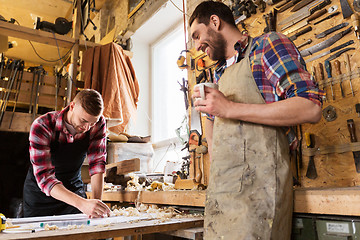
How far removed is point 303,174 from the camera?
1.73 meters

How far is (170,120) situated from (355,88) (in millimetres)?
3225

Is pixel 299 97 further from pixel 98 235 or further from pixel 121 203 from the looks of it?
pixel 121 203

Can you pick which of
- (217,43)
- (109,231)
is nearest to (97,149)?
(109,231)

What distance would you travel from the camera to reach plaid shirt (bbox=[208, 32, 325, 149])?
1.03 metres

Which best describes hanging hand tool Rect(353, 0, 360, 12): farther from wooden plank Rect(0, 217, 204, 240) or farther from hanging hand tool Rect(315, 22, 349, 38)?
wooden plank Rect(0, 217, 204, 240)

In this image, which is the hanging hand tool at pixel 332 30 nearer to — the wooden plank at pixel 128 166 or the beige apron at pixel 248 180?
the beige apron at pixel 248 180

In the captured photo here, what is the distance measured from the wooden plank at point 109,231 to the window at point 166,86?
303 cm

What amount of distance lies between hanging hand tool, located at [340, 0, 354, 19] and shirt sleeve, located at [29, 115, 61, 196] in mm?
2083

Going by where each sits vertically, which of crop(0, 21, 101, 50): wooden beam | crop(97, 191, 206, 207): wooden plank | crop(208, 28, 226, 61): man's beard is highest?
crop(0, 21, 101, 50): wooden beam

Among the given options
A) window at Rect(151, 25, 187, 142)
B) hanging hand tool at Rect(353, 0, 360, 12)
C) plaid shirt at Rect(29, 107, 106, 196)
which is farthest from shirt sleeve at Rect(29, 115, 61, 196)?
window at Rect(151, 25, 187, 142)

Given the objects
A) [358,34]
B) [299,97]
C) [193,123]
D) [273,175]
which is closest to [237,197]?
[273,175]

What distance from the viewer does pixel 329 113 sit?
1.66 m

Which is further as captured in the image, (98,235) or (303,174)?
(303,174)

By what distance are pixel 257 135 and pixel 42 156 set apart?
1.53m
